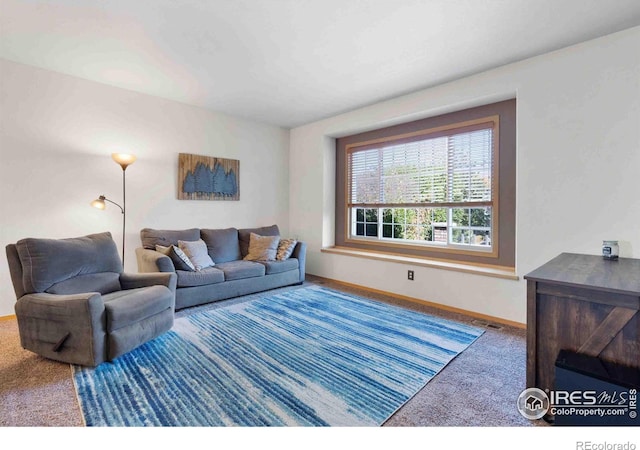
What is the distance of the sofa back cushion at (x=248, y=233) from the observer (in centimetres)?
475

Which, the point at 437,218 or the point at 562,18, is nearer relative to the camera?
the point at 562,18

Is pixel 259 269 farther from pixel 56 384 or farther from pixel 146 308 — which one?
pixel 56 384

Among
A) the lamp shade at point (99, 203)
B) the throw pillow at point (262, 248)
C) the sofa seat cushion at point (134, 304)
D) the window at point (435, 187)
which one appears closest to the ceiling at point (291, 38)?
the window at point (435, 187)

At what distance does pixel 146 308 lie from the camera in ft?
8.20

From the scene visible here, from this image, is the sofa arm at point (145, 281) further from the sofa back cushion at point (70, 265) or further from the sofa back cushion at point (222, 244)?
the sofa back cushion at point (222, 244)

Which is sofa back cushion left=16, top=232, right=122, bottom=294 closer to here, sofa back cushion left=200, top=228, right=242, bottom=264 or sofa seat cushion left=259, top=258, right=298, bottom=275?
sofa back cushion left=200, top=228, right=242, bottom=264

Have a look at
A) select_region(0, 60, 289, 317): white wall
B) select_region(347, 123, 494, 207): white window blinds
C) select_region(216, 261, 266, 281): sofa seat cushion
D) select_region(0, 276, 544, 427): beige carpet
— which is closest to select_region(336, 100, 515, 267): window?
select_region(347, 123, 494, 207): white window blinds

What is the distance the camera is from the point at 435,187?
160 inches

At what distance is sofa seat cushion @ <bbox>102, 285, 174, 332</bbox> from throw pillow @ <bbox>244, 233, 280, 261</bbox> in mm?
1749

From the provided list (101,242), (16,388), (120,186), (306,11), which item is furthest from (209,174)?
(16,388)

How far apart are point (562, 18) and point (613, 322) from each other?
2276mm

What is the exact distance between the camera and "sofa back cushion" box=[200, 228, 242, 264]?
4.38 m

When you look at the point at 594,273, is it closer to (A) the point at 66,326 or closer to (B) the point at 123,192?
(A) the point at 66,326

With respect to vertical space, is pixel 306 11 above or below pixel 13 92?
above
